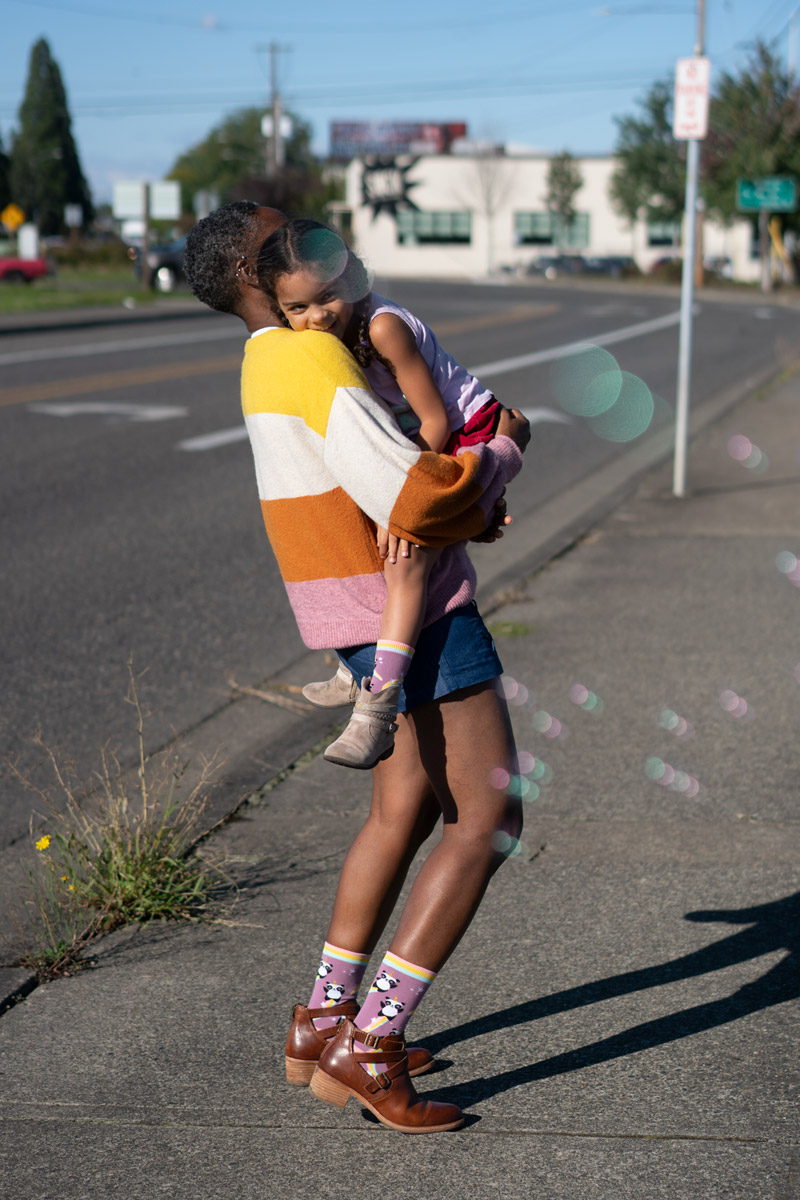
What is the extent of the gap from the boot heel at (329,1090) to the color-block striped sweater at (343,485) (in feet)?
2.71

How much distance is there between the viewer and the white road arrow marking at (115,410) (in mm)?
14210

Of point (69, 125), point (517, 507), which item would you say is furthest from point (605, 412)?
point (69, 125)

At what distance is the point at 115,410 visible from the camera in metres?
14.6

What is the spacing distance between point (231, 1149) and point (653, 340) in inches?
990

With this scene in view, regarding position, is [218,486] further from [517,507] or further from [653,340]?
[653,340]

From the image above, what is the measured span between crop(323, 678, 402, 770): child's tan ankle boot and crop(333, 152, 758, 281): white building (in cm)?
8495

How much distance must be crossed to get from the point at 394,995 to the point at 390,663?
2.13ft

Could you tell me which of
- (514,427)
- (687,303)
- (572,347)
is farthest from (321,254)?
(572,347)

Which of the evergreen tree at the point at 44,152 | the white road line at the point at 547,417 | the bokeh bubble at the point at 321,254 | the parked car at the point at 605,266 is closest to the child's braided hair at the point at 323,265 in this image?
the bokeh bubble at the point at 321,254

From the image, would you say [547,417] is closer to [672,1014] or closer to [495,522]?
[672,1014]

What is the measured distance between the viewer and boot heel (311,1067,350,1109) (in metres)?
2.63

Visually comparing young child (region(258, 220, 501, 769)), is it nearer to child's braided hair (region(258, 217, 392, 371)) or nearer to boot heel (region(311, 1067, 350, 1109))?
child's braided hair (region(258, 217, 392, 371))

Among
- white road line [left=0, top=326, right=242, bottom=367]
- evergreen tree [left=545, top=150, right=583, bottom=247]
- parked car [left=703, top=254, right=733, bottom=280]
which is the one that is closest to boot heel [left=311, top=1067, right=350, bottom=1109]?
white road line [left=0, top=326, right=242, bottom=367]

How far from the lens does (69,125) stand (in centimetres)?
10825
